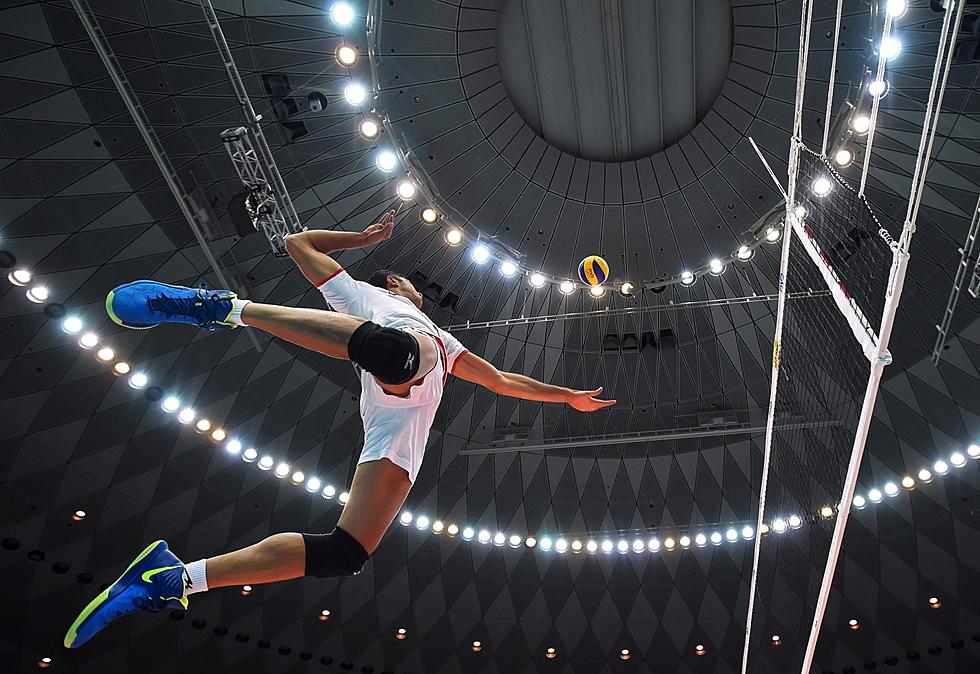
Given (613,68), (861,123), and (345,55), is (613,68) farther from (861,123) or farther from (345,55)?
(345,55)

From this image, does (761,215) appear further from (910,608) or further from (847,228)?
(910,608)

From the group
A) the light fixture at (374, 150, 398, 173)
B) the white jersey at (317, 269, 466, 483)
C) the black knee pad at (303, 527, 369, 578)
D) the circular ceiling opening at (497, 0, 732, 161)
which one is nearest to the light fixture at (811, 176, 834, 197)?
the circular ceiling opening at (497, 0, 732, 161)

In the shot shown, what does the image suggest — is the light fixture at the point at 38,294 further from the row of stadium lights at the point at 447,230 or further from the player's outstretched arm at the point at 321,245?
the player's outstretched arm at the point at 321,245

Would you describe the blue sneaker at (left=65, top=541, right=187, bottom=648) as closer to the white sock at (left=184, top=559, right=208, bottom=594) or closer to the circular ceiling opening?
the white sock at (left=184, top=559, right=208, bottom=594)

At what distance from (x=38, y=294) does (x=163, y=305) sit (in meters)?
15.3

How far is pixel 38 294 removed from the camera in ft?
59.1

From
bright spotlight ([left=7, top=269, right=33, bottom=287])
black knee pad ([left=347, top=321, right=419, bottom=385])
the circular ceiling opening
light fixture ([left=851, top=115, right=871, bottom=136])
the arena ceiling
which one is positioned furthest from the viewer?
bright spotlight ([left=7, top=269, right=33, bottom=287])

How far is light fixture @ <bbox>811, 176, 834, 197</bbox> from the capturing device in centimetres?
1712

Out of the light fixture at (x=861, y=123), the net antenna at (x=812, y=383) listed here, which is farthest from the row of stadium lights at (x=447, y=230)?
the light fixture at (x=861, y=123)

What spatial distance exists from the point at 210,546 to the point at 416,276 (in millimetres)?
13124

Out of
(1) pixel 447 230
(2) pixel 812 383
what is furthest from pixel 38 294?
(2) pixel 812 383

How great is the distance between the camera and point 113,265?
18.7 metres

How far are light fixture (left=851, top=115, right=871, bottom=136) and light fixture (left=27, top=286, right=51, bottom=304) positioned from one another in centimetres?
2093

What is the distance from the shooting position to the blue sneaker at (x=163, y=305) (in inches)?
221
